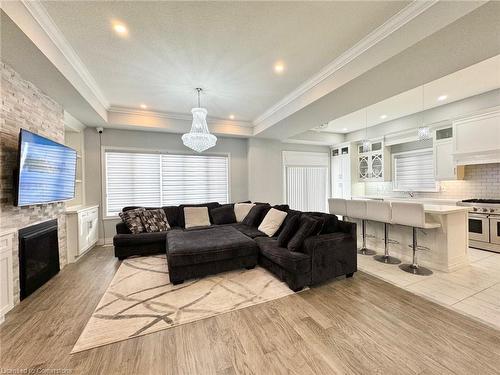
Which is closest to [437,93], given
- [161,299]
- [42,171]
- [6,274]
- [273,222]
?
[273,222]

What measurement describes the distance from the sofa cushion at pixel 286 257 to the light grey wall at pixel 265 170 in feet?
9.40

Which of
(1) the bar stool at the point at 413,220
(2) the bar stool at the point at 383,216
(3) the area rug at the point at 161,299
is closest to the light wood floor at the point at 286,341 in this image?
(3) the area rug at the point at 161,299

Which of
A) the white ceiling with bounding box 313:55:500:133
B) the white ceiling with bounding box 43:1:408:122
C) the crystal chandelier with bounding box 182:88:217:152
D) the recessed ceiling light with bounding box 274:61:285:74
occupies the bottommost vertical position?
the crystal chandelier with bounding box 182:88:217:152

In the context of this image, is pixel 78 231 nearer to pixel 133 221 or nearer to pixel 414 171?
pixel 133 221

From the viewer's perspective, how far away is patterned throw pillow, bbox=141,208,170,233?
14.1 feet

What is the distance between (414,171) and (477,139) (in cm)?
163

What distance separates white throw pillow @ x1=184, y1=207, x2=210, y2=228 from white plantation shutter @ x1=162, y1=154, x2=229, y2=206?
2.79ft

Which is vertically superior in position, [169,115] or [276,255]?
[169,115]

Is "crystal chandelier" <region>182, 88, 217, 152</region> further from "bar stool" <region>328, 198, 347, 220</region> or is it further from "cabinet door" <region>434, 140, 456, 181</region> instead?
"cabinet door" <region>434, 140, 456, 181</region>

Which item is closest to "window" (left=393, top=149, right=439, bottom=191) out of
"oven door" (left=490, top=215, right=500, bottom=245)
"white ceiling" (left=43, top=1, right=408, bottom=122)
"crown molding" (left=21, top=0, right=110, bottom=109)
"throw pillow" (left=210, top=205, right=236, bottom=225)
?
"oven door" (left=490, top=215, right=500, bottom=245)

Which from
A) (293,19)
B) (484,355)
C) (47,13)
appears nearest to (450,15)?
(293,19)

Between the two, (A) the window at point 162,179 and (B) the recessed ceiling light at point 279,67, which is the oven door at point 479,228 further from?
(A) the window at point 162,179

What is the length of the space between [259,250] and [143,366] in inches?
81.4

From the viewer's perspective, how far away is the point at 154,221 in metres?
4.42
